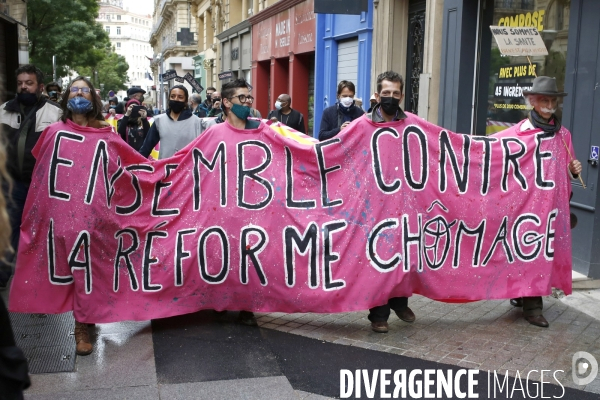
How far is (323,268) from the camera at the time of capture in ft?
18.2

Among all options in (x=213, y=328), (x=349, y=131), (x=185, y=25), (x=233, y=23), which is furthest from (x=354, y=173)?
(x=185, y=25)

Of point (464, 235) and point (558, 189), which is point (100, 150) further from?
point (558, 189)

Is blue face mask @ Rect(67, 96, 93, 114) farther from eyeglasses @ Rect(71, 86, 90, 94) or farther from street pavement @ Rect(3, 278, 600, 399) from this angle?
street pavement @ Rect(3, 278, 600, 399)

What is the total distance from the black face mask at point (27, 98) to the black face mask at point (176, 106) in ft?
4.65

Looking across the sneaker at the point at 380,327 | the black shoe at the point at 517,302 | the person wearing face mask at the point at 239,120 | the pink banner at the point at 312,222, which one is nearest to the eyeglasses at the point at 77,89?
the pink banner at the point at 312,222

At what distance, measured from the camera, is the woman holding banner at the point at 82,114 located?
5.19 meters

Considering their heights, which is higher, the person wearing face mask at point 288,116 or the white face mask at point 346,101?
the white face mask at point 346,101

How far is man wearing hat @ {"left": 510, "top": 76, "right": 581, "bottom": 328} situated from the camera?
586cm

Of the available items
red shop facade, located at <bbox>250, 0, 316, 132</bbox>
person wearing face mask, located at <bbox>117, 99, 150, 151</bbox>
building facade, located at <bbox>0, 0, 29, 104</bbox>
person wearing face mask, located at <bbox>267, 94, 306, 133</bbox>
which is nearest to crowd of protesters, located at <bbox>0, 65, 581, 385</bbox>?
Answer: person wearing face mask, located at <bbox>117, 99, 150, 151</bbox>

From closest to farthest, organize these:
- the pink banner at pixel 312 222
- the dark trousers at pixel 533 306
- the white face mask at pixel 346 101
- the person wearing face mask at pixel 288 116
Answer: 1. the pink banner at pixel 312 222
2. the dark trousers at pixel 533 306
3. the white face mask at pixel 346 101
4. the person wearing face mask at pixel 288 116

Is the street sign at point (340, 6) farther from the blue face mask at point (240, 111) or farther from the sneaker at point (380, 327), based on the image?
the sneaker at point (380, 327)

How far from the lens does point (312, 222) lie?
18.3 feet

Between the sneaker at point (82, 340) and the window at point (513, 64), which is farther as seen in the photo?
the window at point (513, 64)

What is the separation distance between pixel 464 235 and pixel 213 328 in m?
2.12
